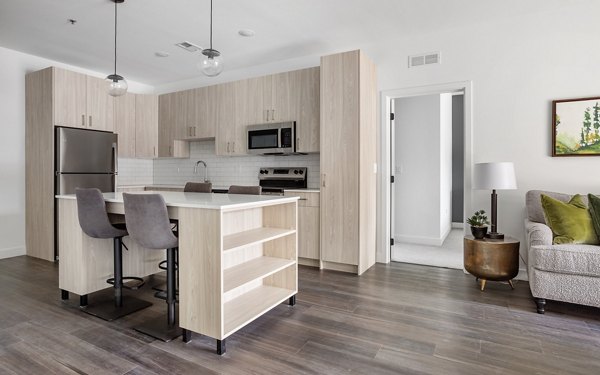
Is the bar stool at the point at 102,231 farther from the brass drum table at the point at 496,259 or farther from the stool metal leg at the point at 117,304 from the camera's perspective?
the brass drum table at the point at 496,259

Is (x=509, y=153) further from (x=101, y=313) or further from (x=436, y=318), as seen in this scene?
(x=101, y=313)

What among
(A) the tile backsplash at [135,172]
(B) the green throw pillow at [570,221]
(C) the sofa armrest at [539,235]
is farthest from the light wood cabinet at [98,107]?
(B) the green throw pillow at [570,221]

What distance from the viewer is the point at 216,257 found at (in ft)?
6.70

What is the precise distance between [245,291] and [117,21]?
3237mm

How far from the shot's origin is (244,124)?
491cm

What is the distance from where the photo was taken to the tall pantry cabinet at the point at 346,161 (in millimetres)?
3758

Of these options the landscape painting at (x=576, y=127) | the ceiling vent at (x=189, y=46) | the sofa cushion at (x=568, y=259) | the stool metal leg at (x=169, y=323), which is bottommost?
the stool metal leg at (x=169, y=323)

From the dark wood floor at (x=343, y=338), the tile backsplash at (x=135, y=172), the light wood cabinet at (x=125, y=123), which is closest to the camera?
A: the dark wood floor at (x=343, y=338)

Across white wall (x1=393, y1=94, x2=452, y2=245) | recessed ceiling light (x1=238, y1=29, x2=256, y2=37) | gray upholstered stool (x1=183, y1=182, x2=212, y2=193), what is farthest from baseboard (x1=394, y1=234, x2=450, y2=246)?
recessed ceiling light (x1=238, y1=29, x2=256, y2=37)

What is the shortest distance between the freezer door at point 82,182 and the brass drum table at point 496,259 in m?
4.78

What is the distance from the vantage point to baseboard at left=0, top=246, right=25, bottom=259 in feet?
14.6

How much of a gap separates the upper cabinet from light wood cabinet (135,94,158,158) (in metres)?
0.51

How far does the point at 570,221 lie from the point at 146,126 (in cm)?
585

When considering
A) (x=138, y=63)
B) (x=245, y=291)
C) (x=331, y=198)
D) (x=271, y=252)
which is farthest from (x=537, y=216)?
(x=138, y=63)
